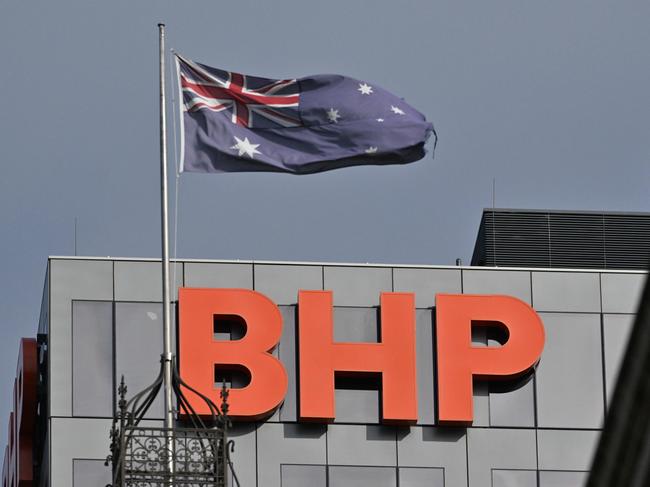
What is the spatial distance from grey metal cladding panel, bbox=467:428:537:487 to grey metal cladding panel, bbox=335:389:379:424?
7.26 ft

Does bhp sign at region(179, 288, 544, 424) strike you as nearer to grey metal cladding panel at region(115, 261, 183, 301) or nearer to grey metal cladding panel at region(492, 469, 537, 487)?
grey metal cladding panel at region(115, 261, 183, 301)

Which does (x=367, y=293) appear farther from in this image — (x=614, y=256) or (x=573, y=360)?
(x=614, y=256)

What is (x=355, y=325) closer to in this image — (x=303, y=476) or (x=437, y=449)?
(x=437, y=449)

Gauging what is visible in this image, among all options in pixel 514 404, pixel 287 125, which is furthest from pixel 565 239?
pixel 287 125

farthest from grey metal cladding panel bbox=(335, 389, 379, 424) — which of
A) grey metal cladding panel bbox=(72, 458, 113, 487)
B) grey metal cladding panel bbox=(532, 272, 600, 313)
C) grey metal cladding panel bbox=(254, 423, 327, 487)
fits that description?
grey metal cladding panel bbox=(72, 458, 113, 487)

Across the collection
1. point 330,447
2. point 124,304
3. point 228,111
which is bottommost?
point 330,447

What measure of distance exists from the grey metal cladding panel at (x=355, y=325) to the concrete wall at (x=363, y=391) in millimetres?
32

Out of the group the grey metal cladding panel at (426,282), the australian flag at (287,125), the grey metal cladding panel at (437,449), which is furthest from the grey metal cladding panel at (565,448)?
the australian flag at (287,125)

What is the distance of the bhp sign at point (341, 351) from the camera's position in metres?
48.1

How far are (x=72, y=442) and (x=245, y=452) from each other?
3.79m

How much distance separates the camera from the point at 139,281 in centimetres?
4878

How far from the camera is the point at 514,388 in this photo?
163ft

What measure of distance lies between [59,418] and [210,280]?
4781mm

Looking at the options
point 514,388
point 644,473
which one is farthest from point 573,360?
point 644,473
